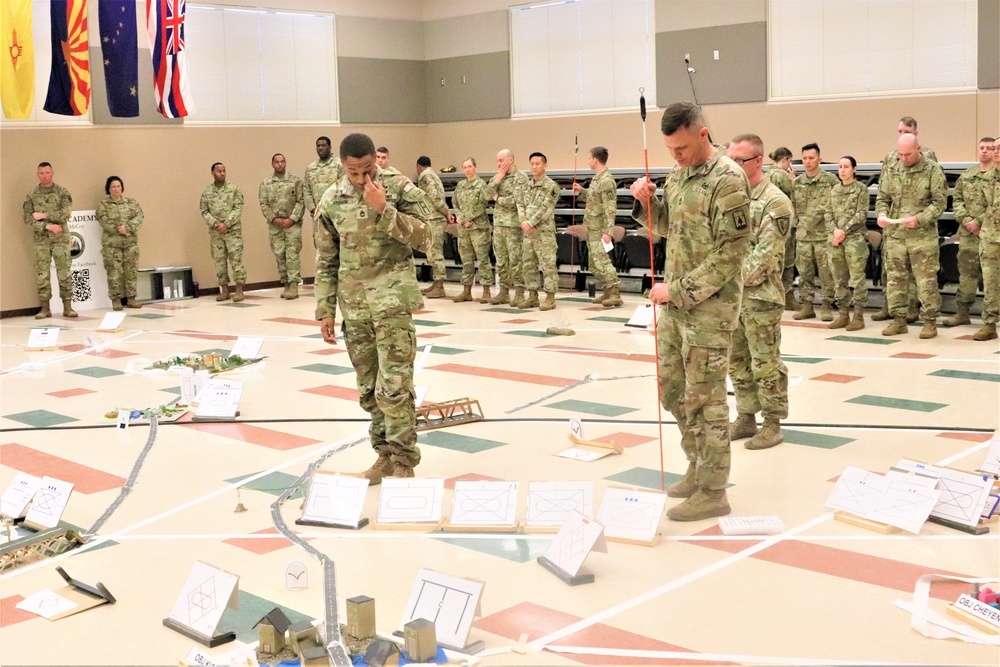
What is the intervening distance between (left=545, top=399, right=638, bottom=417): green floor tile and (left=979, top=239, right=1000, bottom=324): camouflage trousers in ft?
14.8

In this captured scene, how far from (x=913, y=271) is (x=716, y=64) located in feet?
17.3

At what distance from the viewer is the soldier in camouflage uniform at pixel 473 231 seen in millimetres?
14172

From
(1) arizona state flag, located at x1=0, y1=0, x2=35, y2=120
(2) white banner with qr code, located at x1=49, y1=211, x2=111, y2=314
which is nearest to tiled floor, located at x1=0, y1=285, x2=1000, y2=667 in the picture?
(1) arizona state flag, located at x1=0, y1=0, x2=35, y2=120

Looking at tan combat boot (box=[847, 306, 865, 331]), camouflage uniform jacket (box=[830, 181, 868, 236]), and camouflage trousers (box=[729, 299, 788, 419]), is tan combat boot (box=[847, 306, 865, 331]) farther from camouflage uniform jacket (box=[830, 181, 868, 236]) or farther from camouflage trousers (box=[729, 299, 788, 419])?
camouflage trousers (box=[729, 299, 788, 419])

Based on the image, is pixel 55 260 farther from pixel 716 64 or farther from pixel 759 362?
pixel 759 362

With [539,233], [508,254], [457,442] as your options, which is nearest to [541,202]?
[539,233]

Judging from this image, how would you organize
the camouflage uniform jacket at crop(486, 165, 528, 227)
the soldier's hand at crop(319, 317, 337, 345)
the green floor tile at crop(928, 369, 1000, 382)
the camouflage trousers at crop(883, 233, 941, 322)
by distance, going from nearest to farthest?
1. the soldier's hand at crop(319, 317, 337, 345)
2. the green floor tile at crop(928, 369, 1000, 382)
3. the camouflage trousers at crop(883, 233, 941, 322)
4. the camouflage uniform jacket at crop(486, 165, 528, 227)

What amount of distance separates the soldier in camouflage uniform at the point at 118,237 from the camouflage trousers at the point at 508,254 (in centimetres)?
477

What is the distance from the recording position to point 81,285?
1475cm

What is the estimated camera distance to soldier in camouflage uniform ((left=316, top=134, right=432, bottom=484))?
557cm

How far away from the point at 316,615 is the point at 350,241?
2.12 m

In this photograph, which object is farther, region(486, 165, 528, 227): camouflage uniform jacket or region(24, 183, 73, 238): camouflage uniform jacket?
region(24, 183, 73, 238): camouflage uniform jacket

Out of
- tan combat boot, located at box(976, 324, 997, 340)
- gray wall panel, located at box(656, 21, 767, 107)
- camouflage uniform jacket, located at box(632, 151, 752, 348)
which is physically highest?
gray wall panel, located at box(656, 21, 767, 107)

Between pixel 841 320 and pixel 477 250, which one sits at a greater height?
pixel 477 250
